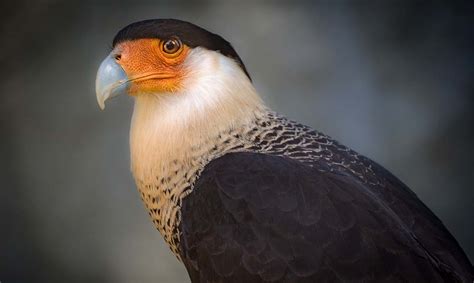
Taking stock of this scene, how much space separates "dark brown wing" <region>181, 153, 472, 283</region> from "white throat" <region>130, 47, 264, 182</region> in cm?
13

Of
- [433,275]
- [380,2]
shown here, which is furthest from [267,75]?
[433,275]

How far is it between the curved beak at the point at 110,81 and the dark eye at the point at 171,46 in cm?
12

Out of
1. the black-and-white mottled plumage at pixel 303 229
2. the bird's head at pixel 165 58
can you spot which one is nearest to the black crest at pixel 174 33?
the bird's head at pixel 165 58

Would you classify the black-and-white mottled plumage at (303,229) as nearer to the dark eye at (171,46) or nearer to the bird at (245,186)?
the bird at (245,186)

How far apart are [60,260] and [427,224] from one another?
Result: 1.91 metres

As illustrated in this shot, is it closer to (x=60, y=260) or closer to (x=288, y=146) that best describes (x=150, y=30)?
(x=288, y=146)

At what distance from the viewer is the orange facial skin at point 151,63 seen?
1.69 metres

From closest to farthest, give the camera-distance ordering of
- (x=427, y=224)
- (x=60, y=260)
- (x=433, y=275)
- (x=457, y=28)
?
(x=433, y=275) < (x=427, y=224) < (x=457, y=28) < (x=60, y=260)

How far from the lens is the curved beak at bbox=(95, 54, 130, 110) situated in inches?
64.6

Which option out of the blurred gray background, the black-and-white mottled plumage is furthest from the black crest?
the blurred gray background

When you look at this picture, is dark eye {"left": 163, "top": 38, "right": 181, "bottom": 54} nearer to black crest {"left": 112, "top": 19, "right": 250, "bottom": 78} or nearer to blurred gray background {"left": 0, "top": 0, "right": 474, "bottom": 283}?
black crest {"left": 112, "top": 19, "right": 250, "bottom": 78}

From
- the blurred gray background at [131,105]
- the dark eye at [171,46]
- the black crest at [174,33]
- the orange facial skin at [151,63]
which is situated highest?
the black crest at [174,33]

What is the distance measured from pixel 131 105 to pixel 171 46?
1342mm

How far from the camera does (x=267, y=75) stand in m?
2.93
